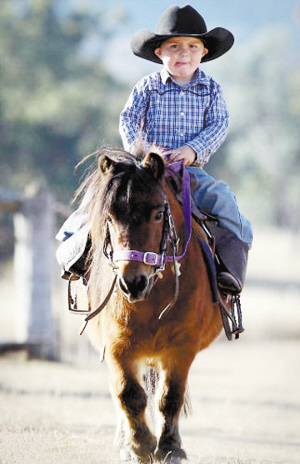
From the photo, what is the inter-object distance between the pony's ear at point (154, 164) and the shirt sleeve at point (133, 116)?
0.85 m

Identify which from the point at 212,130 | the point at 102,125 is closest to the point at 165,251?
the point at 212,130

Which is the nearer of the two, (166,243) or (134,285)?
(134,285)

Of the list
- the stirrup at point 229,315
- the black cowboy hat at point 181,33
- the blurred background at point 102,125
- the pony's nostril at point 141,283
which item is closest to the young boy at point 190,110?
the black cowboy hat at point 181,33

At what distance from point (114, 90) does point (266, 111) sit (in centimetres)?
2401

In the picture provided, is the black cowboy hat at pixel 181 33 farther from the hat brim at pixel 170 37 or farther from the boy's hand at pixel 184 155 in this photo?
the boy's hand at pixel 184 155

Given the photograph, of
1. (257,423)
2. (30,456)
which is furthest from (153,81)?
(257,423)

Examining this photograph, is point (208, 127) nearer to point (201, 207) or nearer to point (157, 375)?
point (201, 207)

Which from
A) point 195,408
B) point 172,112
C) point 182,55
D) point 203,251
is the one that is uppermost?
point 182,55

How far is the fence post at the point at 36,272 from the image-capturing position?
461 inches

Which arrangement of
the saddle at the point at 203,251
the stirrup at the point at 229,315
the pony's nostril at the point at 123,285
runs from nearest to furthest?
the pony's nostril at the point at 123,285 < the saddle at the point at 203,251 < the stirrup at the point at 229,315

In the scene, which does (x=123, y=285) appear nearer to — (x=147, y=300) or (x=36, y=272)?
(x=147, y=300)

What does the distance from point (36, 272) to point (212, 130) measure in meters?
6.27

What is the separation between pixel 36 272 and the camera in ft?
39.0

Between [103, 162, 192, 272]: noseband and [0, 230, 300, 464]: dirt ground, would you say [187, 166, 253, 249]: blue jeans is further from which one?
[0, 230, 300, 464]: dirt ground
